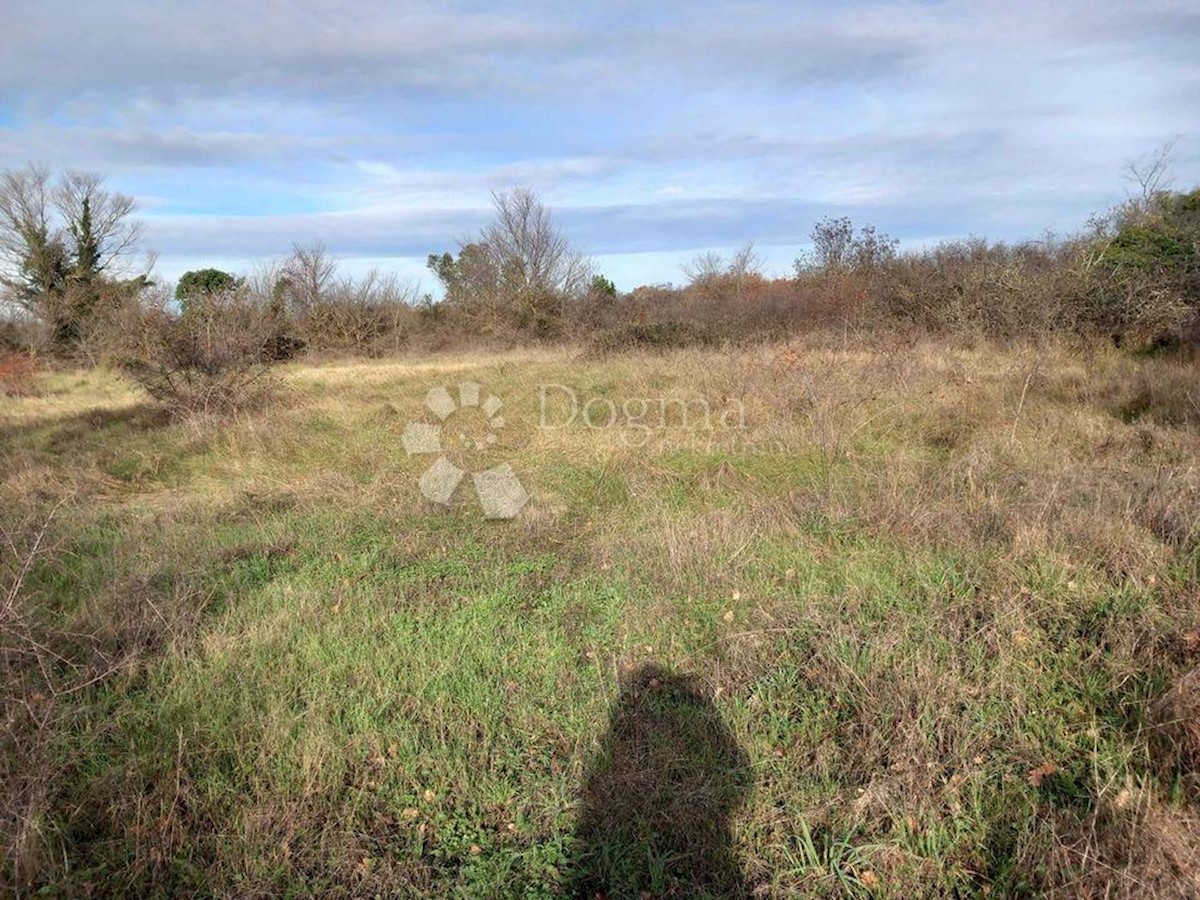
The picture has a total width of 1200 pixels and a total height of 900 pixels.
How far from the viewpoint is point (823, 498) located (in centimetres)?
551

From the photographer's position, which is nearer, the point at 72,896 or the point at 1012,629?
the point at 72,896

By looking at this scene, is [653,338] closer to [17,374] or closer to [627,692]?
[627,692]

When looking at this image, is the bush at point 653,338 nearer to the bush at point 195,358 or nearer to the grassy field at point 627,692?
the bush at point 195,358

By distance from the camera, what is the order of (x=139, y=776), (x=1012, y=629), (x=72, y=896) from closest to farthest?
1. (x=72, y=896)
2. (x=139, y=776)
3. (x=1012, y=629)

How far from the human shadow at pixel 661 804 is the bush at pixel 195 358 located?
30.1ft

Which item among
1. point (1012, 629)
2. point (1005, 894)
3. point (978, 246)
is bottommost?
point (1005, 894)

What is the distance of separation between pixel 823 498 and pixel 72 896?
486 cm

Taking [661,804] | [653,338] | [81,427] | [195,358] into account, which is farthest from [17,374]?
[661,804]

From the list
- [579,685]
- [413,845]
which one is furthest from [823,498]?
[413,845]

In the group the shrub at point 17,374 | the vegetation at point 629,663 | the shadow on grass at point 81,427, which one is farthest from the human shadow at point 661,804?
the shrub at point 17,374

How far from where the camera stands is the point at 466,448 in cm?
869

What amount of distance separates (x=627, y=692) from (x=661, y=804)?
67 cm

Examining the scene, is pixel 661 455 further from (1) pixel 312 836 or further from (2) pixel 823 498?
(1) pixel 312 836

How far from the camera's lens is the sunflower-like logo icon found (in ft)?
21.8
